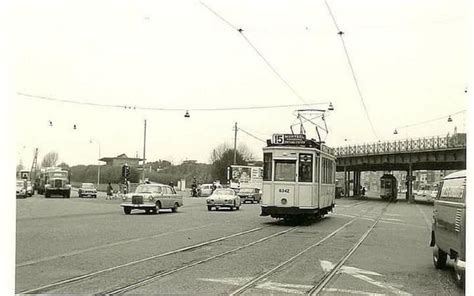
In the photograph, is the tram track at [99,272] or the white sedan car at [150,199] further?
the white sedan car at [150,199]

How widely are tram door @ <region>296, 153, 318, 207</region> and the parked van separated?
10396 mm

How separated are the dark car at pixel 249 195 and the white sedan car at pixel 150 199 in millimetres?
20149

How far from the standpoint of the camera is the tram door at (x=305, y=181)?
75.7ft

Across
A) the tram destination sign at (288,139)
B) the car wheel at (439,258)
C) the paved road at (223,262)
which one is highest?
the tram destination sign at (288,139)

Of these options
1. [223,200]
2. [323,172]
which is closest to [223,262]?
[323,172]

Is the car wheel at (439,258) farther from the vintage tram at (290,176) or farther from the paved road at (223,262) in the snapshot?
the vintage tram at (290,176)

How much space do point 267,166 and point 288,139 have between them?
1358mm

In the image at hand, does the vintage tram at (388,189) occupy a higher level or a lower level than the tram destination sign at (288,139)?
lower

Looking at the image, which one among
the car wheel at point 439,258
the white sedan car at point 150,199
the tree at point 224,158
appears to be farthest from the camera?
the tree at point 224,158

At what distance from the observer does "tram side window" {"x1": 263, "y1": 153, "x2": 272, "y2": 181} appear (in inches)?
926

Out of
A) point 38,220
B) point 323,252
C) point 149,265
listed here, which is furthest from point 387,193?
point 149,265

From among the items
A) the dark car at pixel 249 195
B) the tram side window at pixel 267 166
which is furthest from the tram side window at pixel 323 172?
the dark car at pixel 249 195

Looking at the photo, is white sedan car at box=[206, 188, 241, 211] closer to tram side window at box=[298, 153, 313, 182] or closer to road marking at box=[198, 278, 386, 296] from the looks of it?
tram side window at box=[298, 153, 313, 182]

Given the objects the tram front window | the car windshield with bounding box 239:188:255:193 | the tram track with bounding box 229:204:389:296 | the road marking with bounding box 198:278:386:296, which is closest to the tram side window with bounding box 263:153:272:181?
the tram front window
